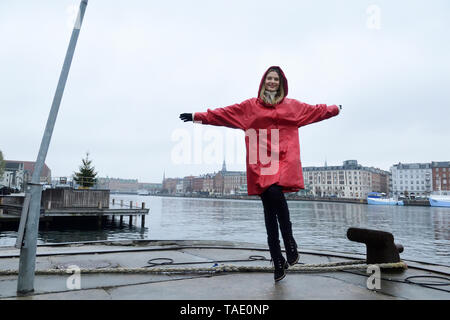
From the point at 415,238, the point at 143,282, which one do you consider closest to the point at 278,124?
the point at 143,282

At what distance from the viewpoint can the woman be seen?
139 inches

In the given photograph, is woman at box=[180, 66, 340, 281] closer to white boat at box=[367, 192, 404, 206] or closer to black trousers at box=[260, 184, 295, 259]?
black trousers at box=[260, 184, 295, 259]

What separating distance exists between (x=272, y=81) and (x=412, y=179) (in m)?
174

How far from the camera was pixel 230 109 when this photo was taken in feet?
12.7

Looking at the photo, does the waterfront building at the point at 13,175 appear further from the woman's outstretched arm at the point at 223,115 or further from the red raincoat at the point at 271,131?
the red raincoat at the point at 271,131

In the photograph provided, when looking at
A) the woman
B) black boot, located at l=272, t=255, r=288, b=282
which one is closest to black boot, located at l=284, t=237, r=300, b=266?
the woman

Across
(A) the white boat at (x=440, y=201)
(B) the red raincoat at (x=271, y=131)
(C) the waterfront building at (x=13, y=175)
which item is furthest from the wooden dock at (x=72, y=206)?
(C) the waterfront building at (x=13, y=175)

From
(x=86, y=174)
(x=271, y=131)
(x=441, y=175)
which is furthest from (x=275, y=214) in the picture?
(x=441, y=175)

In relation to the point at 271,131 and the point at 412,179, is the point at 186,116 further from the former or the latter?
the point at 412,179

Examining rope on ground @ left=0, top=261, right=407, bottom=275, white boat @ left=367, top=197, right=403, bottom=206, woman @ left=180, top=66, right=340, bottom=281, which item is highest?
woman @ left=180, top=66, right=340, bottom=281

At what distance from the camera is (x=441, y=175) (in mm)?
136875

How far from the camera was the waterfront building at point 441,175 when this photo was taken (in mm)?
135250
